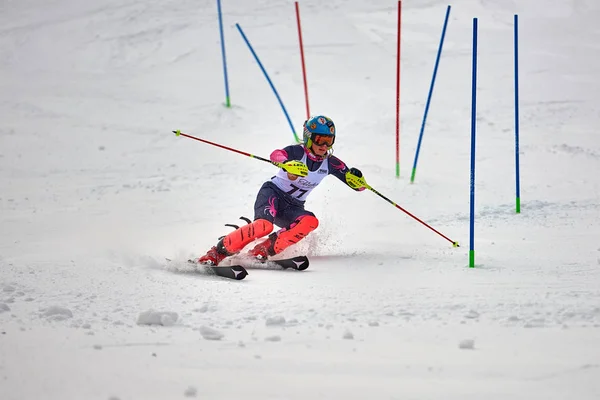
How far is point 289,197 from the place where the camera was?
549 centimetres

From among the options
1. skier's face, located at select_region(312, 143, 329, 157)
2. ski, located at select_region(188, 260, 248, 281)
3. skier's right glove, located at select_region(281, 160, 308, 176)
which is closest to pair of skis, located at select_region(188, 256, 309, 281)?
ski, located at select_region(188, 260, 248, 281)

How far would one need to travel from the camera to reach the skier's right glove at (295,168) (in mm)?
5184

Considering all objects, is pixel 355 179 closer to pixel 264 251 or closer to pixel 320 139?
pixel 320 139

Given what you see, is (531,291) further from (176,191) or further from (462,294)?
(176,191)

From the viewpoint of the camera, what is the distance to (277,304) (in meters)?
3.79

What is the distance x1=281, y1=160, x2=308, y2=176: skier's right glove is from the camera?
5184 millimetres

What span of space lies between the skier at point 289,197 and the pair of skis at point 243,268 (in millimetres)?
78

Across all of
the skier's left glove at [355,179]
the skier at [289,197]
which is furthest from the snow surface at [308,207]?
the skier's left glove at [355,179]

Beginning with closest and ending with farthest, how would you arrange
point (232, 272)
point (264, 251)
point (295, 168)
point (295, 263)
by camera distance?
1. point (232, 272)
2. point (295, 263)
3. point (295, 168)
4. point (264, 251)

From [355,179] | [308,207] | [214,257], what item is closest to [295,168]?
[355,179]

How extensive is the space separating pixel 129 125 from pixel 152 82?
140cm

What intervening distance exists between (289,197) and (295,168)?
0.35 metres

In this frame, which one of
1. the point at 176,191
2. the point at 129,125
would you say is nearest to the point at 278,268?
the point at 176,191

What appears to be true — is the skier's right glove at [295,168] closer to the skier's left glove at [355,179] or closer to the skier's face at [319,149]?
the skier's face at [319,149]
